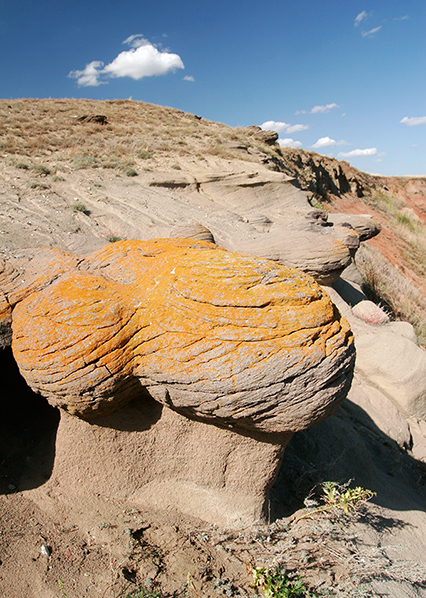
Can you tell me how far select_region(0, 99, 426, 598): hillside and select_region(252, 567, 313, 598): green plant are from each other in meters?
0.04

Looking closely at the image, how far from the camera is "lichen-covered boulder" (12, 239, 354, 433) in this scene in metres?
2.07

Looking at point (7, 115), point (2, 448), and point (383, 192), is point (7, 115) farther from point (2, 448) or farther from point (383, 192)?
point (383, 192)

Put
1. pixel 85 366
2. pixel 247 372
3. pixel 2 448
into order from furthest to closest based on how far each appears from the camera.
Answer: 1. pixel 2 448
2. pixel 85 366
3. pixel 247 372

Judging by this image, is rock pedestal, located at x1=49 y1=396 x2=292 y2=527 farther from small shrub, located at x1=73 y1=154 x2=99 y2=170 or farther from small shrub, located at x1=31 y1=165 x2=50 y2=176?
small shrub, located at x1=73 y1=154 x2=99 y2=170

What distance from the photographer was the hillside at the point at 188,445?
8.13 ft

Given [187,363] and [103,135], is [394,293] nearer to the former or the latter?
[187,363]

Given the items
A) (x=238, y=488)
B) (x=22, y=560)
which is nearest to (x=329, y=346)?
(x=238, y=488)

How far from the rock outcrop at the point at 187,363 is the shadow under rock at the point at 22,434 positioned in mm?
566

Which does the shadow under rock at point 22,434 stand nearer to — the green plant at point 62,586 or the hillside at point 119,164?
the green plant at point 62,586

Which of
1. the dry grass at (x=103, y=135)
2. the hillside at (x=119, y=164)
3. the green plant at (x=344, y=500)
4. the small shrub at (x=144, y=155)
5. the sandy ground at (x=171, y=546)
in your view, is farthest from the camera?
the small shrub at (x=144, y=155)

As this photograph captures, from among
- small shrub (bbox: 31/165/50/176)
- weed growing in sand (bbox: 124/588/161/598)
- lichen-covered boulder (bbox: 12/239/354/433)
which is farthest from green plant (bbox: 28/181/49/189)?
weed growing in sand (bbox: 124/588/161/598)

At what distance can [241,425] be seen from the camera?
2299mm

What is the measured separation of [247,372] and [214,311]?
1.35 ft

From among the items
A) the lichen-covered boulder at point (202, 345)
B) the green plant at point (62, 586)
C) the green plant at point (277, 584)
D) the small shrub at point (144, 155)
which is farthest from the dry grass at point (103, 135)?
the green plant at point (277, 584)
